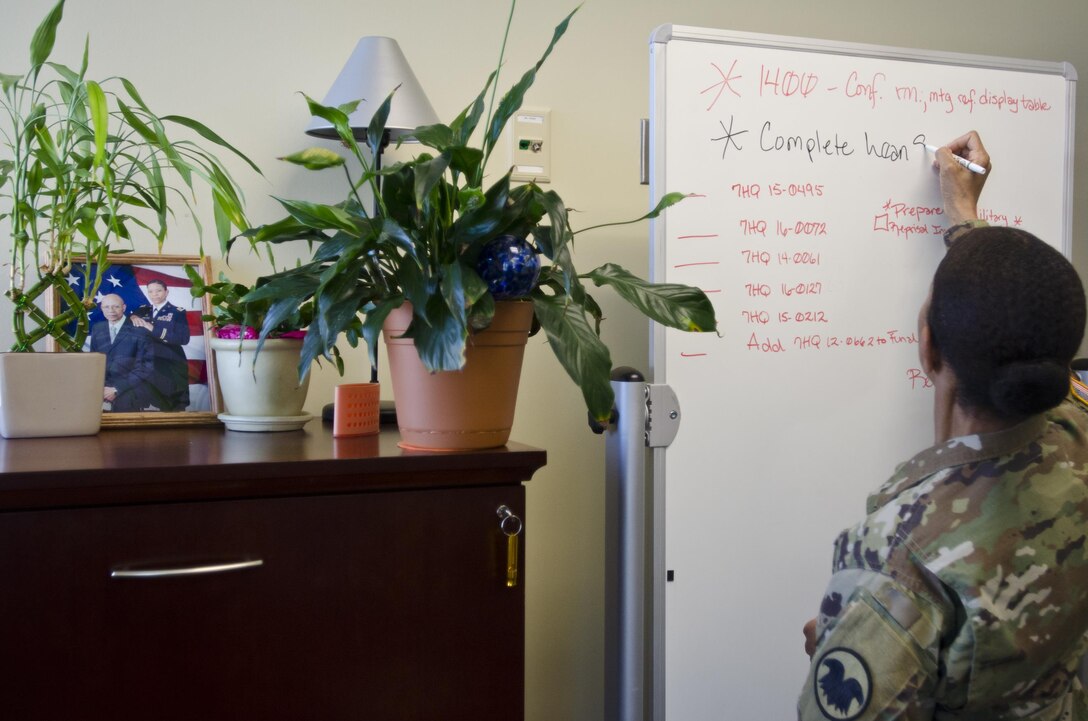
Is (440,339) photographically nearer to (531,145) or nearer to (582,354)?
(582,354)

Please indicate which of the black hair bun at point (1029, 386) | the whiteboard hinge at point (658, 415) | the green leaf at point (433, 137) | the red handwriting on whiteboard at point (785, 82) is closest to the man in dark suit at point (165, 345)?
the green leaf at point (433, 137)

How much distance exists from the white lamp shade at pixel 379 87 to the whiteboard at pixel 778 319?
0.41 m

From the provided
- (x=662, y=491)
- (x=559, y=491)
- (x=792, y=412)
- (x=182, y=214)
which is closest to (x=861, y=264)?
(x=792, y=412)

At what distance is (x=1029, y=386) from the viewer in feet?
2.66

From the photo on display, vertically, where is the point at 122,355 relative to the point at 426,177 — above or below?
below

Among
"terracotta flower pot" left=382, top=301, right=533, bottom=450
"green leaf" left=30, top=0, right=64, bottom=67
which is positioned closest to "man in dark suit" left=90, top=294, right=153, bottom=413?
"green leaf" left=30, top=0, right=64, bottom=67

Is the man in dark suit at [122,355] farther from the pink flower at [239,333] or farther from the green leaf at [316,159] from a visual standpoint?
the green leaf at [316,159]

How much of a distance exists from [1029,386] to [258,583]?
2.57 ft

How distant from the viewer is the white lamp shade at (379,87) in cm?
147

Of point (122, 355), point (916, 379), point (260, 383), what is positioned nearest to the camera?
point (260, 383)

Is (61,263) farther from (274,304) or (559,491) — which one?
(559,491)

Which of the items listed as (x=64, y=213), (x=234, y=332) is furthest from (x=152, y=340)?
(x=64, y=213)

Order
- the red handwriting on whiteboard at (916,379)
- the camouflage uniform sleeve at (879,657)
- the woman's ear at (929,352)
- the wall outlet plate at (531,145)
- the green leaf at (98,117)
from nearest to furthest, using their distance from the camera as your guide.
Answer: the camouflage uniform sleeve at (879,657) → the woman's ear at (929,352) → the green leaf at (98,117) → the red handwriting on whiteboard at (916,379) → the wall outlet plate at (531,145)

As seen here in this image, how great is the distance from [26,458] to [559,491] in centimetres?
104
